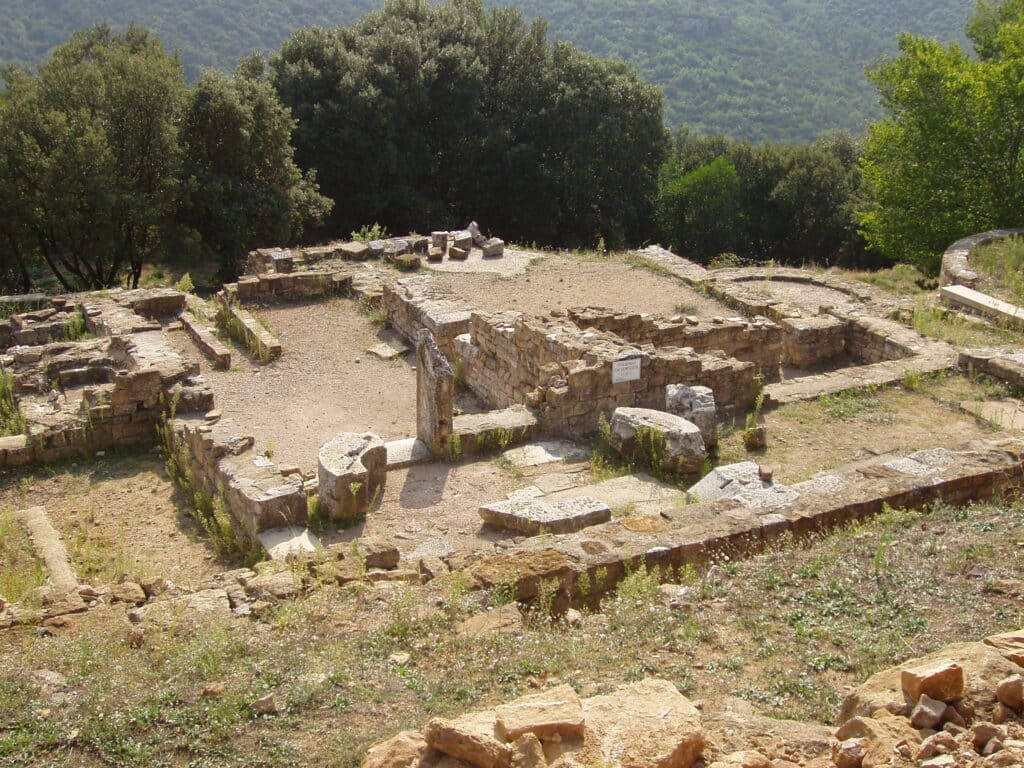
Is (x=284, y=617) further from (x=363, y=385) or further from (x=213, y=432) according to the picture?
(x=363, y=385)

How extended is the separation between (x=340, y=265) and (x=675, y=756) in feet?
48.9

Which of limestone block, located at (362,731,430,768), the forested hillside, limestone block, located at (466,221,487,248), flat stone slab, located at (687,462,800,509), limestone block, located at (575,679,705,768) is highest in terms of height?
the forested hillside

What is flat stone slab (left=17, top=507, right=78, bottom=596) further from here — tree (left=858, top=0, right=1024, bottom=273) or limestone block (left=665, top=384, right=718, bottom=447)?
tree (left=858, top=0, right=1024, bottom=273)

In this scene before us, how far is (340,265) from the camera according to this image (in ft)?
60.0

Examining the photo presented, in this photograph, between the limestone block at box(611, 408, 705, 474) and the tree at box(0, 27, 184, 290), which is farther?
the tree at box(0, 27, 184, 290)

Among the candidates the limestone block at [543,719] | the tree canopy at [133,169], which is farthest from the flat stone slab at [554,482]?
the tree canopy at [133,169]

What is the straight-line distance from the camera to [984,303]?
16031 millimetres

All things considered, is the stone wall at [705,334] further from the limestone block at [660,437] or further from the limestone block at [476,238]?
the limestone block at [476,238]

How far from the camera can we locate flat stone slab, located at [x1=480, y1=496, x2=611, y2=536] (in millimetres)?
8805

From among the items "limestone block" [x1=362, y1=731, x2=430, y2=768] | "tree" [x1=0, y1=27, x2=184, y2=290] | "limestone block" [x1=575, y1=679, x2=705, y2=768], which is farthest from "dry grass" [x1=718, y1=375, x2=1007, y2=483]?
"tree" [x1=0, y1=27, x2=184, y2=290]

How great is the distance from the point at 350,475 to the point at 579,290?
8.67 m

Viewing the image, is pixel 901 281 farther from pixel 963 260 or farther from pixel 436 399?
pixel 436 399

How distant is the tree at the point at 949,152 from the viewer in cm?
2309

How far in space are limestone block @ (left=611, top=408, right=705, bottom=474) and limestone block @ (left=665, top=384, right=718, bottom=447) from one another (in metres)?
0.35
